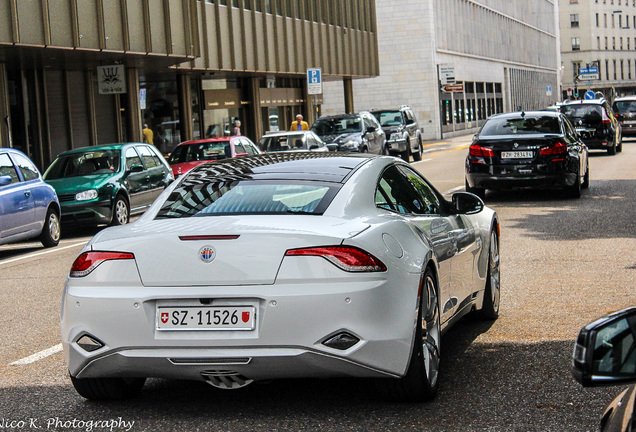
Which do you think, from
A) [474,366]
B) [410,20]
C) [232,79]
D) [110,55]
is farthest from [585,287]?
[410,20]

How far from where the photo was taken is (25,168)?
15336 millimetres

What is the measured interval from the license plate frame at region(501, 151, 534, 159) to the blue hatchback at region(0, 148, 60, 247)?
25.1 feet

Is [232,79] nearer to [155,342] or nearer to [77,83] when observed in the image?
[77,83]

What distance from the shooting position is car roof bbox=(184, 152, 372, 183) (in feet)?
18.7

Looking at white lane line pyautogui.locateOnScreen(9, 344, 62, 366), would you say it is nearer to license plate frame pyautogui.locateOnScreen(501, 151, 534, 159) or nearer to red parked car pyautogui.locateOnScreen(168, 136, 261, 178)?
license plate frame pyautogui.locateOnScreen(501, 151, 534, 159)

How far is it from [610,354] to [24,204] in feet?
44.8

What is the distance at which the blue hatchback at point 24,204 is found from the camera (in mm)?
14312

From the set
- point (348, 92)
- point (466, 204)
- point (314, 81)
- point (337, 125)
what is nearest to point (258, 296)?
point (466, 204)

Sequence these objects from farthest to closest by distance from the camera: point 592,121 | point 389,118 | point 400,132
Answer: point 389,118
point 400,132
point 592,121

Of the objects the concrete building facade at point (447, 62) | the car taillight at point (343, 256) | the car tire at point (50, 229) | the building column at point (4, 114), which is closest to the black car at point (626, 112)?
the concrete building facade at point (447, 62)

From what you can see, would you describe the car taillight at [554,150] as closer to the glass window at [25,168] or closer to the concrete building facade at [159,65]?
the glass window at [25,168]

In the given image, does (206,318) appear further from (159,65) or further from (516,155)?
(159,65)

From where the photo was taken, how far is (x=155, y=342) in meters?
4.80

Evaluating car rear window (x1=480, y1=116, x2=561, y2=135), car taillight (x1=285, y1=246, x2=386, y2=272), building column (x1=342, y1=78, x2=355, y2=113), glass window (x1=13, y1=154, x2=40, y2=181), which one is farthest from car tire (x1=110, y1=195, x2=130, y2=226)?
building column (x1=342, y1=78, x2=355, y2=113)
